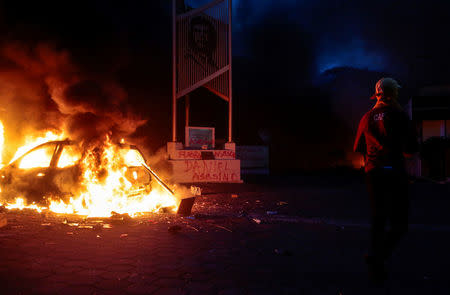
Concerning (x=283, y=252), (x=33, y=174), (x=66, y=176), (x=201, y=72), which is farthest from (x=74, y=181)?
(x=201, y=72)

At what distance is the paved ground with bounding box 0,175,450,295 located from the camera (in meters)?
3.01

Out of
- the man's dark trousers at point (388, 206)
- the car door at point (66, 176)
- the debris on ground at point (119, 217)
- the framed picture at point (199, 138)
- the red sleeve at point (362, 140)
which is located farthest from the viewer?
the framed picture at point (199, 138)

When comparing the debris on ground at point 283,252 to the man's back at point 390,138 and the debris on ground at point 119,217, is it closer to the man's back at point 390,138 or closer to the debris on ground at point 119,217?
the man's back at point 390,138

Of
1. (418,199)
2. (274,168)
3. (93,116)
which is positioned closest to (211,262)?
(93,116)

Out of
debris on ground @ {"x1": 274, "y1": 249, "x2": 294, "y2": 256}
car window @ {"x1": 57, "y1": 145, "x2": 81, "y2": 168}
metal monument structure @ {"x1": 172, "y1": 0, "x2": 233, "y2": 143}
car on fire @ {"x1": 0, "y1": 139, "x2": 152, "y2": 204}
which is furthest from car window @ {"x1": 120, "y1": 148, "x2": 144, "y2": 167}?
metal monument structure @ {"x1": 172, "y1": 0, "x2": 233, "y2": 143}

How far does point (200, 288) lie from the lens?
2945mm

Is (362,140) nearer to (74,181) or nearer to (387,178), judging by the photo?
(387,178)

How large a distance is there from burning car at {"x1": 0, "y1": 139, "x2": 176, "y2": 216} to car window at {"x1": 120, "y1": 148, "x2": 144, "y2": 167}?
0.08m

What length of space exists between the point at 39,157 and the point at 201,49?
9.54 m

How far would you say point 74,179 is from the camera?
627 centimetres

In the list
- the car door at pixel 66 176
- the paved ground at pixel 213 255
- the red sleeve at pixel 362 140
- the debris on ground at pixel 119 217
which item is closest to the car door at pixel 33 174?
the car door at pixel 66 176

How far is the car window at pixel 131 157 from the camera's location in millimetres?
7034

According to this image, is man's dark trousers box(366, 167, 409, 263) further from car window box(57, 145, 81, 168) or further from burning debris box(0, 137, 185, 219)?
car window box(57, 145, 81, 168)

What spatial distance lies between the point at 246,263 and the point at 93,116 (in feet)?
17.7
